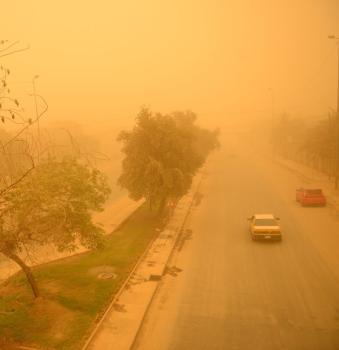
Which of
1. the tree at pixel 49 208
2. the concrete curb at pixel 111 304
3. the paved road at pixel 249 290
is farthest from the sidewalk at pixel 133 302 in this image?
the tree at pixel 49 208

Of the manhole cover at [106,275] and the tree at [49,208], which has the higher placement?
the tree at [49,208]

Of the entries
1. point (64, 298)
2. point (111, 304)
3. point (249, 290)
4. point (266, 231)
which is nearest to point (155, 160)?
point (266, 231)

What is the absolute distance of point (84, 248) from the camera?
23.8 meters

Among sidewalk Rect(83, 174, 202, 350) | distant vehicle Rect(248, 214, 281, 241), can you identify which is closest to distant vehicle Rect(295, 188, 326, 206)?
distant vehicle Rect(248, 214, 281, 241)

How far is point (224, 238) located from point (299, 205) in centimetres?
1240

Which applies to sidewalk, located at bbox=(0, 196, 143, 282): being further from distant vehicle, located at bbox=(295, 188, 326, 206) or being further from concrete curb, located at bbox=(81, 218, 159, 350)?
distant vehicle, located at bbox=(295, 188, 326, 206)

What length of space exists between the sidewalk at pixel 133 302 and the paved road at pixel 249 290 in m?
0.41

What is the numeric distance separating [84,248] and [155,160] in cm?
818

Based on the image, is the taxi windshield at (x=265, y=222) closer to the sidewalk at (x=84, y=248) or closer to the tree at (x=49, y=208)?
the sidewalk at (x=84, y=248)

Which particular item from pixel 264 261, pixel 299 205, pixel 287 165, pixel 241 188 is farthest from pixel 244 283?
pixel 287 165

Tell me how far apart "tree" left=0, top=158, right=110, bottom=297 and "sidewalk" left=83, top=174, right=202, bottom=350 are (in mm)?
2709

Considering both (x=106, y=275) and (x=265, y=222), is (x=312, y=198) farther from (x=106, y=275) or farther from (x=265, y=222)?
(x=106, y=275)

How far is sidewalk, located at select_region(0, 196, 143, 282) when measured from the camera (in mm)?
21169

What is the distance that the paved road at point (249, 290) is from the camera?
14.2m
